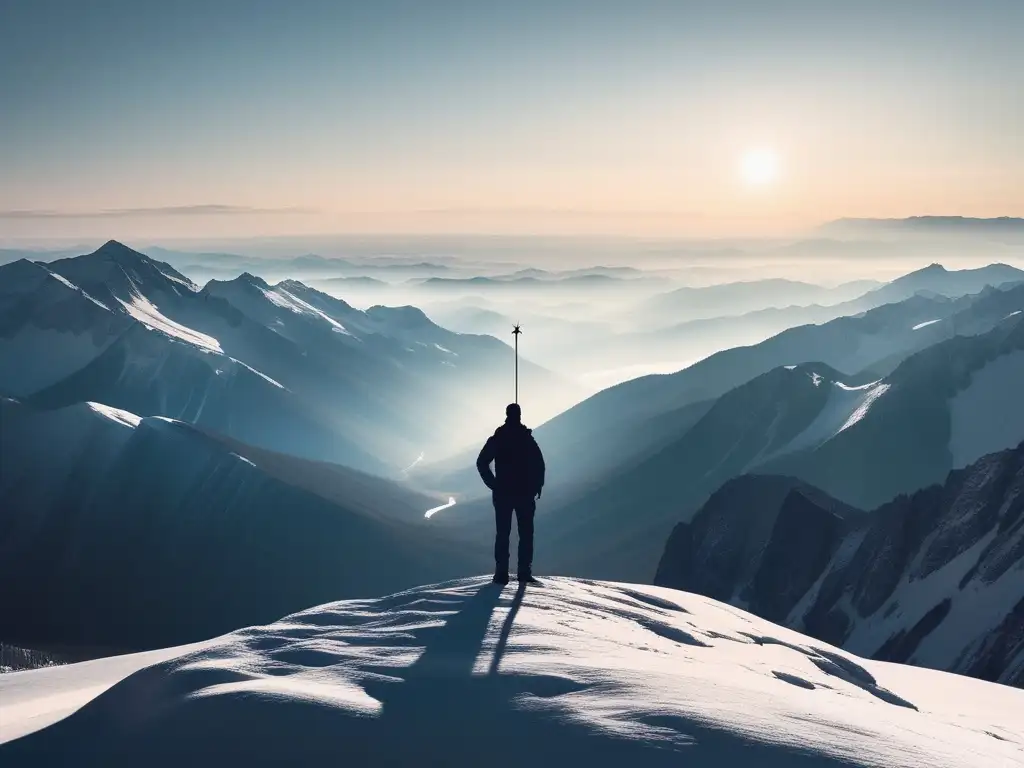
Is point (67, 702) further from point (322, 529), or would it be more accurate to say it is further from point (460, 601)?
point (322, 529)

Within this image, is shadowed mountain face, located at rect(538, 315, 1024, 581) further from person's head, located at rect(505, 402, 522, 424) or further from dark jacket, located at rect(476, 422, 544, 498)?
person's head, located at rect(505, 402, 522, 424)

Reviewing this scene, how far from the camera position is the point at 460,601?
2086 centimetres

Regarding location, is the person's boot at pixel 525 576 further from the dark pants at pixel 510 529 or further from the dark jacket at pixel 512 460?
the dark jacket at pixel 512 460

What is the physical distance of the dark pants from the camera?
75.9 ft

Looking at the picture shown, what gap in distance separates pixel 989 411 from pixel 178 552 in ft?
440

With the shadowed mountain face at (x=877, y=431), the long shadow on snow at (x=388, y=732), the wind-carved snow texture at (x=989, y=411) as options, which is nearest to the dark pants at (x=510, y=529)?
the long shadow on snow at (x=388, y=732)

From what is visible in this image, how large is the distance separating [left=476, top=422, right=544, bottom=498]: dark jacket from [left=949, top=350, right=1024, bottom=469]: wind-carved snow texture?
459ft

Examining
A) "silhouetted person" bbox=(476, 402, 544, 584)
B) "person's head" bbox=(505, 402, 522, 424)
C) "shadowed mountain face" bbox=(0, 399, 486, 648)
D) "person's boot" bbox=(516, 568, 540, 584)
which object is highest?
"person's head" bbox=(505, 402, 522, 424)

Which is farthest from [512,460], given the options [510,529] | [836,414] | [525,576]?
[836,414]

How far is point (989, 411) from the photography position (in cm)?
15800

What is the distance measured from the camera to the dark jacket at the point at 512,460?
2292 centimetres

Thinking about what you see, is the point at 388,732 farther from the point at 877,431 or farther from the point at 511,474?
the point at 877,431

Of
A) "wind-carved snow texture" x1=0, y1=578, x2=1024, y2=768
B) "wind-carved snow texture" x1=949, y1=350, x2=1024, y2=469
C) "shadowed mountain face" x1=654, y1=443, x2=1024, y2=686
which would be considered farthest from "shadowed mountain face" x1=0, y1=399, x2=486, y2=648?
"wind-carved snow texture" x1=0, y1=578, x2=1024, y2=768

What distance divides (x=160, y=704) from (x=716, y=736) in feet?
23.3
